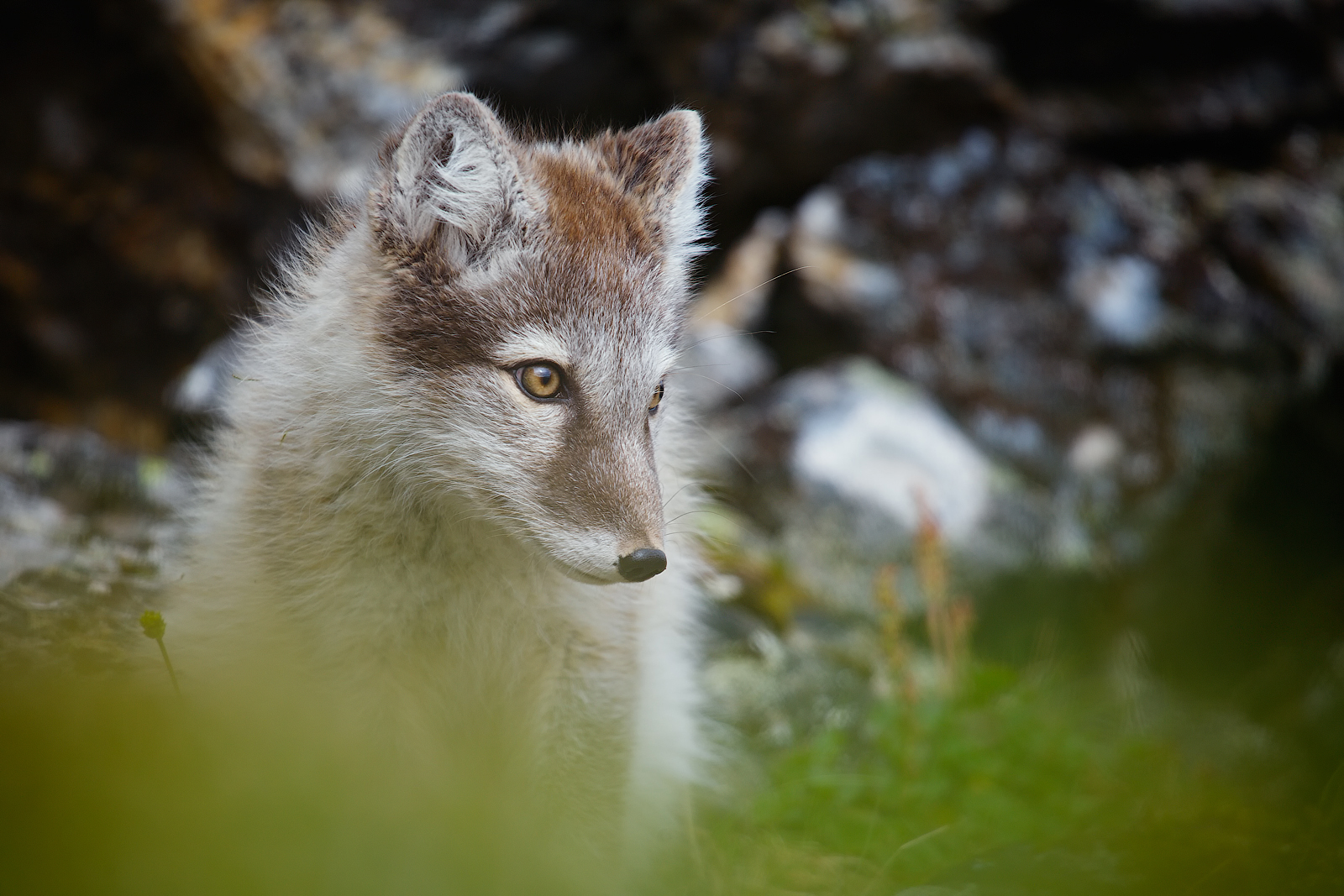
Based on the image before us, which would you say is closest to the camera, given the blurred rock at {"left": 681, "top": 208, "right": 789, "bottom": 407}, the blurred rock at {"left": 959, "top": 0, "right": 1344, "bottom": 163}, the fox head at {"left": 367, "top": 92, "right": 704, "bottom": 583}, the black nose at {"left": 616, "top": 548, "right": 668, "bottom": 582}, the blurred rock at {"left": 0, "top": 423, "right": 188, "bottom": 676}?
the black nose at {"left": 616, "top": 548, "right": 668, "bottom": 582}

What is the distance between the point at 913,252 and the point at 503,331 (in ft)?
14.3

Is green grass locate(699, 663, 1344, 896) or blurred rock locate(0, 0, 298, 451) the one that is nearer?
green grass locate(699, 663, 1344, 896)

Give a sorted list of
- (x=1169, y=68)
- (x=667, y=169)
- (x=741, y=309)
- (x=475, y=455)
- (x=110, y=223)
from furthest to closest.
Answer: (x=741, y=309) < (x=1169, y=68) < (x=110, y=223) < (x=667, y=169) < (x=475, y=455)

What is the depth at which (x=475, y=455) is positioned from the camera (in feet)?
8.75

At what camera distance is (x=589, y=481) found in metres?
2.54

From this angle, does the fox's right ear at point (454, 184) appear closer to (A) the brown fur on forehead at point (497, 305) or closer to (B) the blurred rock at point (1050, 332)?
(A) the brown fur on forehead at point (497, 305)

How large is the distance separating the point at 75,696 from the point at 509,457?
151 cm

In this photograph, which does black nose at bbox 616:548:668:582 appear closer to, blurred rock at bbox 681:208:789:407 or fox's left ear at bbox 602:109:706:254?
fox's left ear at bbox 602:109:706:254

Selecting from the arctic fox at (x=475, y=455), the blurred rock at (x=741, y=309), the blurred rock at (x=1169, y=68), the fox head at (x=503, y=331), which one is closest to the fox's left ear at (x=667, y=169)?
the arctic fox at (x=475, y=455)

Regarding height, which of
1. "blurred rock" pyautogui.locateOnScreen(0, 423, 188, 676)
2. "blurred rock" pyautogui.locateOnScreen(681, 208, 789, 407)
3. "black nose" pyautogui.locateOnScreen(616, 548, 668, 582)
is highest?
"black nose" pyautogui.locateOnScreen(616, 548, 668, 582)

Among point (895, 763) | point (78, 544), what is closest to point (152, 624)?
point (78, 544)

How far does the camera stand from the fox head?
104 inches

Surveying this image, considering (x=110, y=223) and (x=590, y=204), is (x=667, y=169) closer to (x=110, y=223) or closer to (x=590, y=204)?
(x=590, y=204)

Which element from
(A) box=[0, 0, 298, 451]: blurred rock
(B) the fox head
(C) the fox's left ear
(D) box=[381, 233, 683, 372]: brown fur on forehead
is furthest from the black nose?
(A) box=[0, 0, 298, 451]: blurred rock
